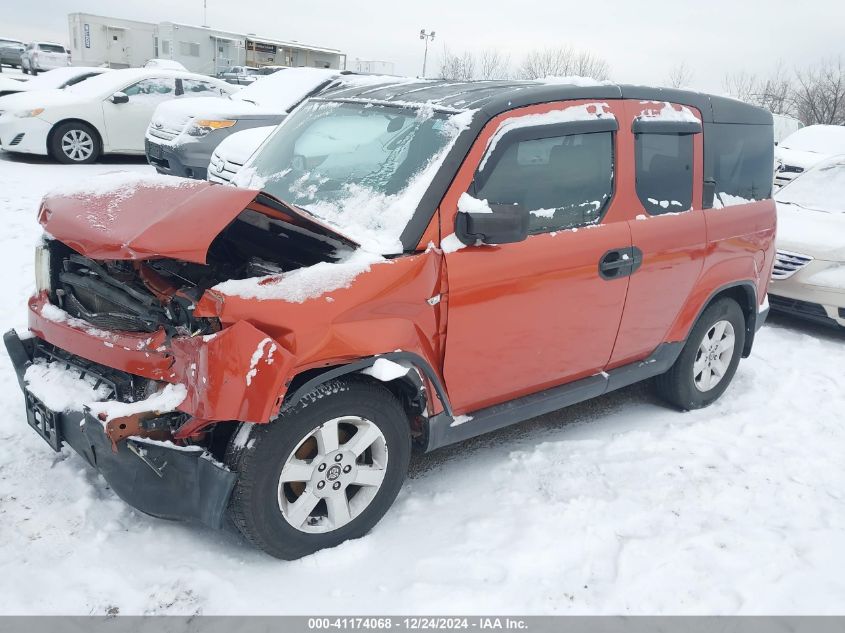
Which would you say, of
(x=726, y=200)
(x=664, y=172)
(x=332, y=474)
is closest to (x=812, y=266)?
(x=726, y=200)

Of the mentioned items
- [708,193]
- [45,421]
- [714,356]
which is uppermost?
[708,193]

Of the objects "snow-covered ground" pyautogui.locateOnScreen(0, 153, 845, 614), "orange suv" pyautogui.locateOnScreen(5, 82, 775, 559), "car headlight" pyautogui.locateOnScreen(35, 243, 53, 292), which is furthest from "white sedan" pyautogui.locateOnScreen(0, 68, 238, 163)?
"car headlight" pyautogui.locateOnScreen(35, 243, 53, 292)

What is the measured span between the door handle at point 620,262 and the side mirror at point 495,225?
68 centimetres

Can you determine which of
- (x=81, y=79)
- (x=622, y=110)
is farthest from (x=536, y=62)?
(x=622, y=110)

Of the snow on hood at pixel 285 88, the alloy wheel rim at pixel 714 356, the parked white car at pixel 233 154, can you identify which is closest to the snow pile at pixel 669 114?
the alloy wheel rim at pixel 714 356

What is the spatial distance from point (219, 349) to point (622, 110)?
238cm

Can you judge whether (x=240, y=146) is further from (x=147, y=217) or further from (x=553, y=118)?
(x=147, y=217)

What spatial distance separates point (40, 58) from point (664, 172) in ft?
121

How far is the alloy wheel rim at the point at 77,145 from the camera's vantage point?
34.3ft

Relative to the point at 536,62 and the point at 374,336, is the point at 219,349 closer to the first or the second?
the point at 374,336

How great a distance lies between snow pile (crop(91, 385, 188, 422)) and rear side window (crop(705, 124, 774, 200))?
318 centimetres

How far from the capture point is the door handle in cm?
347

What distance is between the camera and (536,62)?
122ft

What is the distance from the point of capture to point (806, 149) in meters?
14.2
